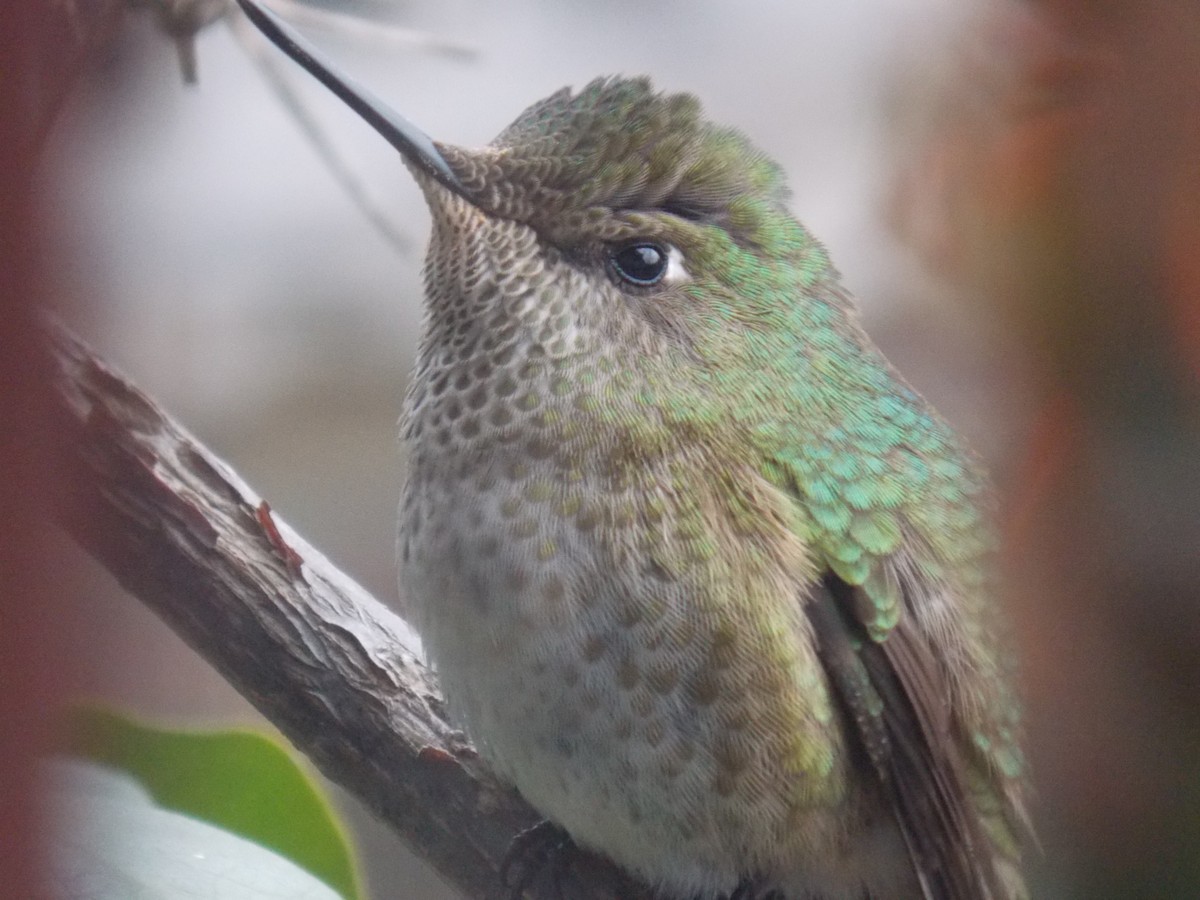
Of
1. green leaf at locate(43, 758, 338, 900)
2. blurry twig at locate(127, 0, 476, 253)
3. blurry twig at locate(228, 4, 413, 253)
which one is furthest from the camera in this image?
blurry twig at locate(228, 4, 413, 253)

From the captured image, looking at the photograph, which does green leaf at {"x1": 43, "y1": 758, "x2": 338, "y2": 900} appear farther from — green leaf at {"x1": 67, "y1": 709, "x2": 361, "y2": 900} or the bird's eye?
the bird's eye

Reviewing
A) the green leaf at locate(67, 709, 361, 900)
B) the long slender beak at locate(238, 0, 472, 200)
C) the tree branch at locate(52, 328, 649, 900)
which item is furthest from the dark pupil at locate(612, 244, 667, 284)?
the green leaf at locate(67, 709, 361, 900)

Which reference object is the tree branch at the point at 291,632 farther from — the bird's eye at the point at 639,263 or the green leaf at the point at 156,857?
the bird's eye at the point at 639,263

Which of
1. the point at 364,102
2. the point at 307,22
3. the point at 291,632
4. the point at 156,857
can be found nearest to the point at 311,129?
the point at 307,22

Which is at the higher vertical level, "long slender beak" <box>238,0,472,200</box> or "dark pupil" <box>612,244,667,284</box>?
"long slender beak" <box>238,0,472,200</box>

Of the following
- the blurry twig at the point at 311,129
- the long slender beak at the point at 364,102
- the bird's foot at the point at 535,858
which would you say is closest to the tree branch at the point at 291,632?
the bird's foot at the point at 535,858

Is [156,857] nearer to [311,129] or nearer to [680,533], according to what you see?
[680,533]
